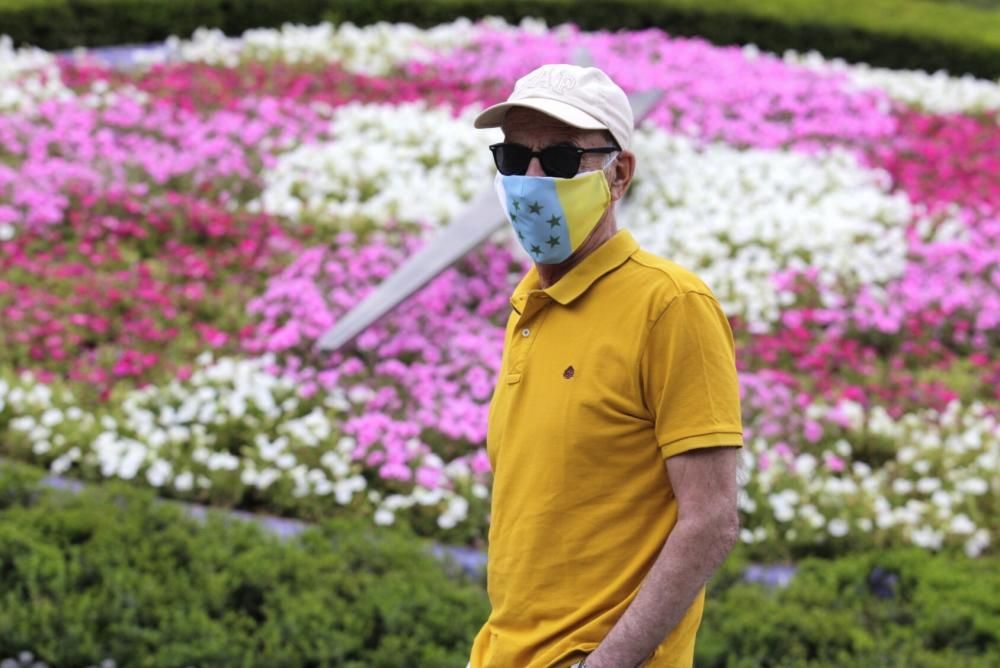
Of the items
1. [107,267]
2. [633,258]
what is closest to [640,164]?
[107,267]

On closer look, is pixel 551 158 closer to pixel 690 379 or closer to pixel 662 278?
pixel 662 278

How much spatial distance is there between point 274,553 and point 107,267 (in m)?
3.28

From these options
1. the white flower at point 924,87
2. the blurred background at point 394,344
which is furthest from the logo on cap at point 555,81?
the white flower at point 924,87

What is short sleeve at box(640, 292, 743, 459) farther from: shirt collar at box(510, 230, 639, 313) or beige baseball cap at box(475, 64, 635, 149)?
beige baseball cap at box(475, 64, 635, 149)

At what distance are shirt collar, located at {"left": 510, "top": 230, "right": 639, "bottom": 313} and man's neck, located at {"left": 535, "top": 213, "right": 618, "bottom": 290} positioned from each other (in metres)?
0.03

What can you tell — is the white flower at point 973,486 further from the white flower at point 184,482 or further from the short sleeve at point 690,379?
the short sleeve at point 690,379

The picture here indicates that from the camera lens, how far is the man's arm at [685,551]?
171cm

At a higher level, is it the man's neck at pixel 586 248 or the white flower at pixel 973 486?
the man's neck at pixel 586 248

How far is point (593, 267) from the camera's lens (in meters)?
1.86

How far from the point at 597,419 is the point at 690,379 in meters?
0.16

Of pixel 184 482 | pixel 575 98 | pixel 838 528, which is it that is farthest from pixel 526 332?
pixel 184 482

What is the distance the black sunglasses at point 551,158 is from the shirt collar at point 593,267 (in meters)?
0.13

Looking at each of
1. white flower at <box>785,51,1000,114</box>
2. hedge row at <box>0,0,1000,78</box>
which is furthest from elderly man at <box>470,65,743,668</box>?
hedge row at <box>0,0,1000,78</box>

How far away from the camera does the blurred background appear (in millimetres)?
3660
